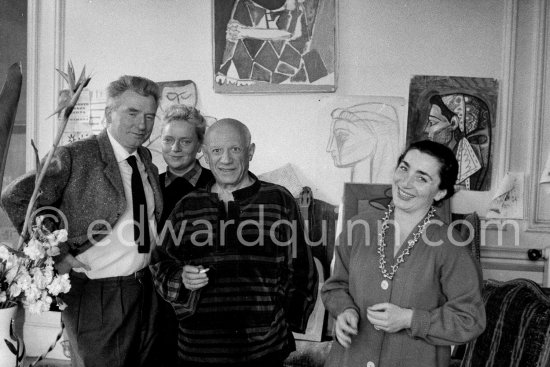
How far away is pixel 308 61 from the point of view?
11.0 ft

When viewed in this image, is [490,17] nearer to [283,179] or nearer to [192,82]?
[283,179]

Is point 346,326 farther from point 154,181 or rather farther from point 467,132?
point 467,132

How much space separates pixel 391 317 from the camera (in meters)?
1.49

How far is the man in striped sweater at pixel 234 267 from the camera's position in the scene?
74.0 inches

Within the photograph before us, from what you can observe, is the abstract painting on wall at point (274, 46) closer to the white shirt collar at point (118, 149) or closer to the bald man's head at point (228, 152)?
the white shirt collar at point (118, 149)

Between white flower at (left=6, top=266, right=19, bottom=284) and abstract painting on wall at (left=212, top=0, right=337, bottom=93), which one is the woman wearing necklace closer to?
white flower at (left=6, top=266, right=19, bottom=284)

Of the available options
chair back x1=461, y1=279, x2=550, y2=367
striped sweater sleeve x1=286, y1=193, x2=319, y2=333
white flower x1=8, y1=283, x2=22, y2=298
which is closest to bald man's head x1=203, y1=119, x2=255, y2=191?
striped sweater sleeve x1=286, y1=193, x2=319, y2=333

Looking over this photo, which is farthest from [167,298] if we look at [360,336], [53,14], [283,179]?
[53,14]

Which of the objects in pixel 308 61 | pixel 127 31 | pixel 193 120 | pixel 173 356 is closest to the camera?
pixel 173 356

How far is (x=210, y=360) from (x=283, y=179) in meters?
1.71

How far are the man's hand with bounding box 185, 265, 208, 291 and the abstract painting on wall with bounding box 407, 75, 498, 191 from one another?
1.94 metres

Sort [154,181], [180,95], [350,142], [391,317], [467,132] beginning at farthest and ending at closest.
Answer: [180,95] < [350,142] < [467,132] < [154,181] < [391,317]

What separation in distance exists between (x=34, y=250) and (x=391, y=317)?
1.02 meters

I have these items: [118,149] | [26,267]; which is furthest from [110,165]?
[26,267]
